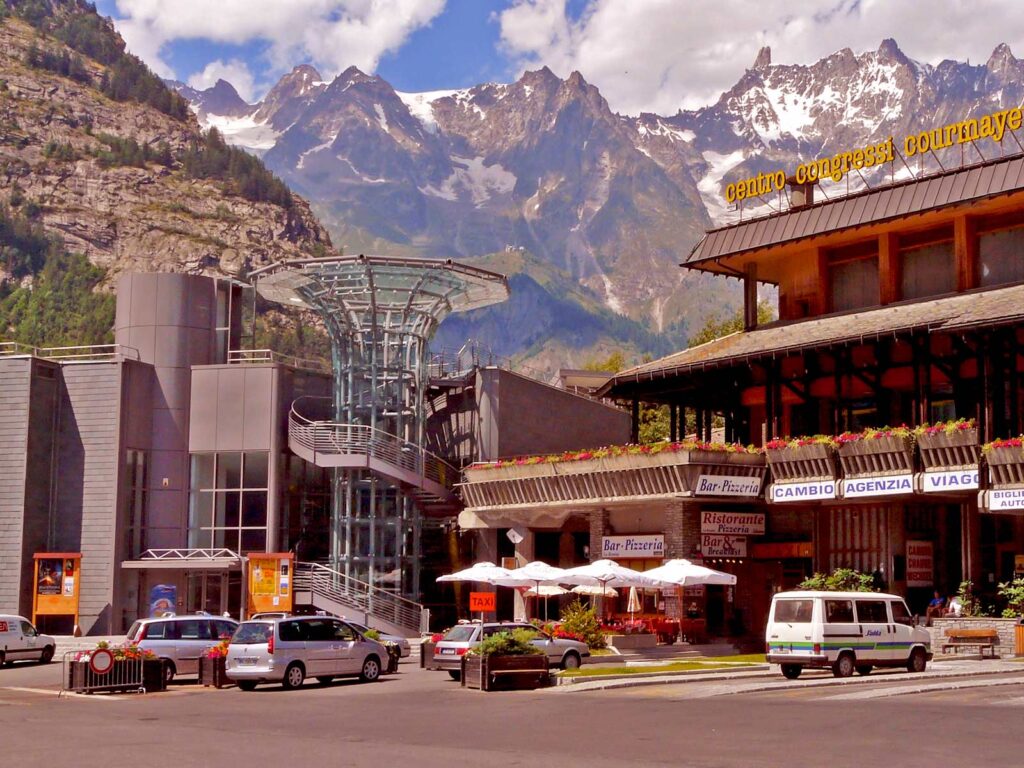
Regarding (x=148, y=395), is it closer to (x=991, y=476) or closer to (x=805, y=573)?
(x=805, y=573)

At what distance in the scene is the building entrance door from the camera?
2392 inches

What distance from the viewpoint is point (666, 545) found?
163ft

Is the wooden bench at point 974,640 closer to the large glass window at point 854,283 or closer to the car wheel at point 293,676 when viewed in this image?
the large glass window at point 854,283

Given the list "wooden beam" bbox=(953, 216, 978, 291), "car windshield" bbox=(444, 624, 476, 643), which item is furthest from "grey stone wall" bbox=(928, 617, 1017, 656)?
"car windshield" bbox=(444, 624, 476, 643)

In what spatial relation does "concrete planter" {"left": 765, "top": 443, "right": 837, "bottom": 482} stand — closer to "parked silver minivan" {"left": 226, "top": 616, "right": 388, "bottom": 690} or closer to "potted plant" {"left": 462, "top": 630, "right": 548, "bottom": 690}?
"potted plant" {"left": 462, "top": 630, "right": 548, "bottom": 690}

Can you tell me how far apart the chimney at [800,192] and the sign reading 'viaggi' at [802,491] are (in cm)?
1405

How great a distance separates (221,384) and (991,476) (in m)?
32.7

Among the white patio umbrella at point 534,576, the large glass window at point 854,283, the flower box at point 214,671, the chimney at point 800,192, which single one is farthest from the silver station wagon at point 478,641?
the chimney at point 800,192

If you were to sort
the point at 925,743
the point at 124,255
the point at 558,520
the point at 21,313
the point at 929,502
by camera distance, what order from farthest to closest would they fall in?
the point at 124,255, the point at 21,313, the point at 558,520, the point at 929,502, the point at 925,743

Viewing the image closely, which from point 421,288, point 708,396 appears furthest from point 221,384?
point 708,396

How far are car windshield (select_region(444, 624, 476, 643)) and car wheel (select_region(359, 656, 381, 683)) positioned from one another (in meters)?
2.03

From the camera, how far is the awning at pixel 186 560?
58.8 meters

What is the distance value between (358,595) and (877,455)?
2224cm

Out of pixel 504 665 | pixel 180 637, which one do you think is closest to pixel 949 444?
pixel 504 665
